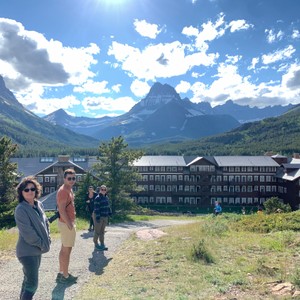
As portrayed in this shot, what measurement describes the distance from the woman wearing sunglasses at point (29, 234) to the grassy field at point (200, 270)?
1.73m

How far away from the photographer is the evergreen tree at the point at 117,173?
37594mm

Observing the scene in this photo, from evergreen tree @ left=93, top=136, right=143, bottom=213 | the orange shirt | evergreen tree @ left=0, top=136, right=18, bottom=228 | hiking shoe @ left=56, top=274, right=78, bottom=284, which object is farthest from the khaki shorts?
evergreen tree @ left=93, top=136, right=143, bottom=213

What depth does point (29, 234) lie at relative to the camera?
595cm

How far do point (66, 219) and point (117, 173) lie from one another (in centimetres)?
→ 3071

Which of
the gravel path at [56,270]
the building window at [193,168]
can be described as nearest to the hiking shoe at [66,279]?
the gravel path at [56,270]

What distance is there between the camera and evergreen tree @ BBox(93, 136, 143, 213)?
37594 mm

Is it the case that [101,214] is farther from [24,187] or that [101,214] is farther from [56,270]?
[24,187]

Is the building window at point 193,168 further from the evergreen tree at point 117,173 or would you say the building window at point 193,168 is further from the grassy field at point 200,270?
the grassy field at point 200,270

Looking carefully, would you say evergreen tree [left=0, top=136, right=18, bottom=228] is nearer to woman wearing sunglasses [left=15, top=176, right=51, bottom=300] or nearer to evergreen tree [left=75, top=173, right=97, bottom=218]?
evergreen tree [left=75, top=173, right=97, bottom=218]

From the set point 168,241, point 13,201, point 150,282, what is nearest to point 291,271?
point 150,282

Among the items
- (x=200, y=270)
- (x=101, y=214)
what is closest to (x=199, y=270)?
(x=200, y=270)

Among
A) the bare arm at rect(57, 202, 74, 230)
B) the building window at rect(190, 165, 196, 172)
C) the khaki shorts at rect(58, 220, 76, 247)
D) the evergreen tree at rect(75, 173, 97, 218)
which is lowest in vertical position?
the evergreen tree at rect(75, 173, 97, 218)

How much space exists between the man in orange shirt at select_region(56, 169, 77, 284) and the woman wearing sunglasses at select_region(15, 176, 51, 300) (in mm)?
1834

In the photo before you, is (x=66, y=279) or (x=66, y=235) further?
(x=66, y=279)
